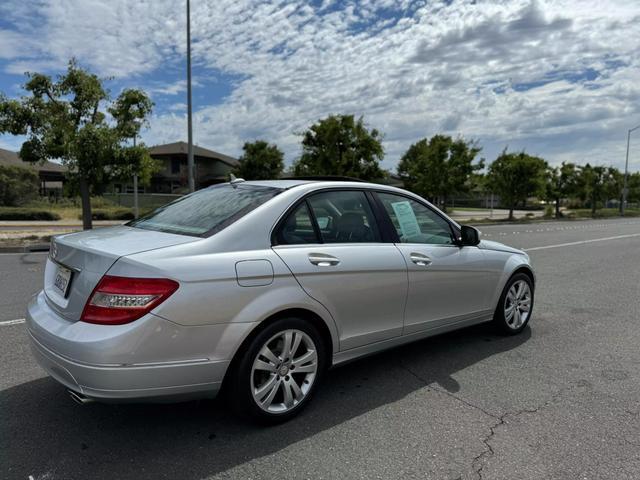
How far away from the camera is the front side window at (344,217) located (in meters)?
3.53

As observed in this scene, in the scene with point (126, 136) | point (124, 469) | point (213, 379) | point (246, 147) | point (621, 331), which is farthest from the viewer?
point (246, 147)

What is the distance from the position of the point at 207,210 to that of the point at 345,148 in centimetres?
2430

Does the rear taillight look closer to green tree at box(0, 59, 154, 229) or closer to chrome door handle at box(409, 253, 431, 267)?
chrome door handle at box(409, 253, 431, 267)

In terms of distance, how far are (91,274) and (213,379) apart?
35.8 inches

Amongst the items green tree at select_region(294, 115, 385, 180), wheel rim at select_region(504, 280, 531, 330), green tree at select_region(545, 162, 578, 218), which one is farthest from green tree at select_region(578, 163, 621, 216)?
wheel rim at select_region(504, 280, 531, 330)

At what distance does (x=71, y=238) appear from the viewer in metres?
3.34

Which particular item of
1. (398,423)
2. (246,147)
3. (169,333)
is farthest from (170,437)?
(246,147)

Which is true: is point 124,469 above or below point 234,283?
below

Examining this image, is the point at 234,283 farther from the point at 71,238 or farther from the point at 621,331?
the point at 621,331

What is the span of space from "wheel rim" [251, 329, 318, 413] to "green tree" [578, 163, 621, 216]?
43.9m

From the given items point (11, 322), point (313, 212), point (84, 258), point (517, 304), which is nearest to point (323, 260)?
point (313, 212)

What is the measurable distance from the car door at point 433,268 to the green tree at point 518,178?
33196 mm

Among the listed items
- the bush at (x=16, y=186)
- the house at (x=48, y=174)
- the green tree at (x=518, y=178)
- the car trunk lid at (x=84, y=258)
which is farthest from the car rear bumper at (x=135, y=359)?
the house at (x=48, y=174)

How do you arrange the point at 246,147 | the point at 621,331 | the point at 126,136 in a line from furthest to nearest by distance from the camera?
the point at 246,147 < the point at 126,136 < the point at 621,331
